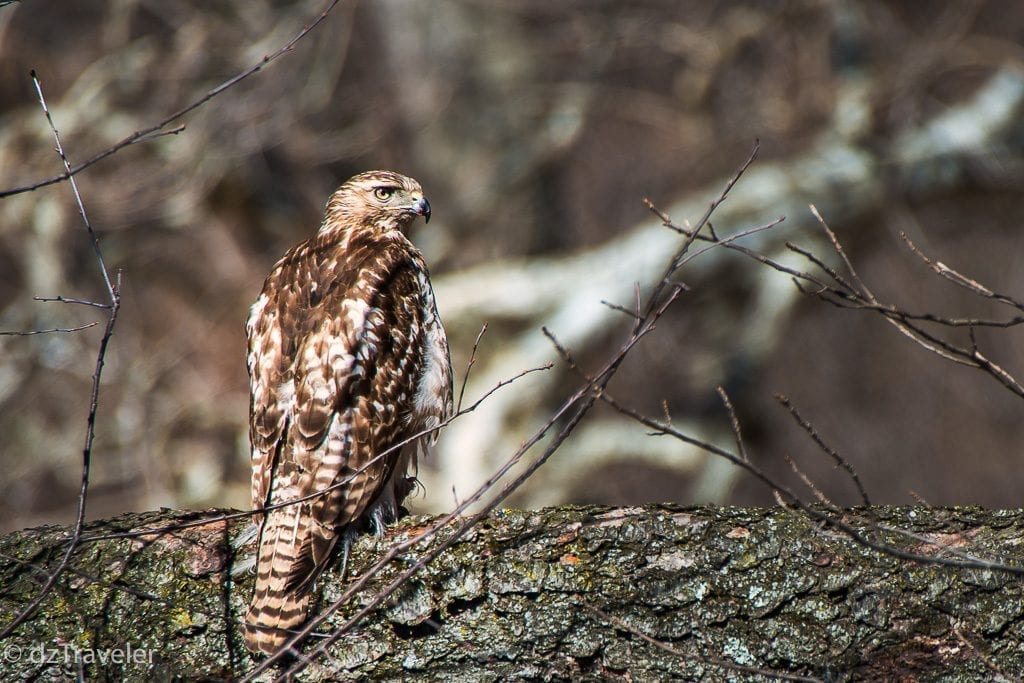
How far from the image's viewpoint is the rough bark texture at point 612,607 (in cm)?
318

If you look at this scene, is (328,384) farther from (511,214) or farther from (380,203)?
(511,214)

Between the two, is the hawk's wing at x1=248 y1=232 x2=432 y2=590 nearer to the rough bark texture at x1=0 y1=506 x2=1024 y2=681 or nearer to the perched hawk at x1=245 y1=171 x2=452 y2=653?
the perched hawk at x1=245 y1=171 x2=452 y2=653

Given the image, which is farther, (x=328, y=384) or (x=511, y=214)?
(x=511, y=214)

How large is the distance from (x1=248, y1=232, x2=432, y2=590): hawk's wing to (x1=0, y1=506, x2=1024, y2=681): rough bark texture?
13.8 inches

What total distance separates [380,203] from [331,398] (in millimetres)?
1411

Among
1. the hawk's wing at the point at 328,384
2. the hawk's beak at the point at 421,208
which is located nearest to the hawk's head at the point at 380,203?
the hawk's beak at the point at 421,208

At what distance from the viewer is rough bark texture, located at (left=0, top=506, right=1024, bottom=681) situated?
3184mm

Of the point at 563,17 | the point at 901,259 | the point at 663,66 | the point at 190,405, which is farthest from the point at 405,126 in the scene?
the point at 663,66

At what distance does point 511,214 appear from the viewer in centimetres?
1222

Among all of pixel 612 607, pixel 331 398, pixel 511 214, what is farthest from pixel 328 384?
pixel 511 214

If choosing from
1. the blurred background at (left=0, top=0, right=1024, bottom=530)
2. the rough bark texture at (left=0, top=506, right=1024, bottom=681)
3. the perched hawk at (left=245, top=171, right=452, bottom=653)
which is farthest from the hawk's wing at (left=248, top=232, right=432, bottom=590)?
the blurred background at (left=0, top=0, right=1024, bottom=530)

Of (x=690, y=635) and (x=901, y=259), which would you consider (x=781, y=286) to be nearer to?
(x=901, y=259)

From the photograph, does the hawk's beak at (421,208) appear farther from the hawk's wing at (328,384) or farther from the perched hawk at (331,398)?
the hawk's wing at (328,384)

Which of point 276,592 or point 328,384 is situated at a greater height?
point 328,384
